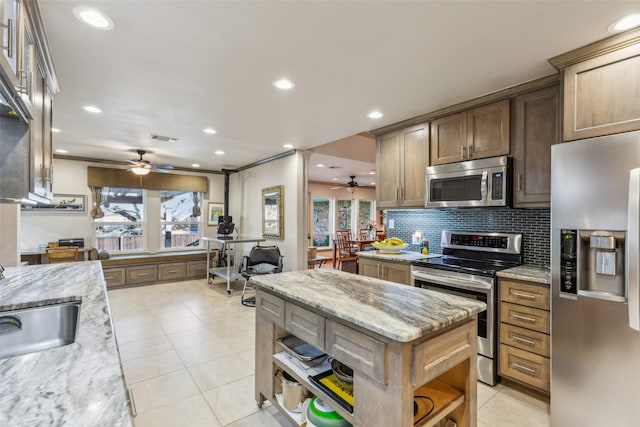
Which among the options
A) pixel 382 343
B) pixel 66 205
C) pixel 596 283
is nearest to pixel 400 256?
pixel 596 283

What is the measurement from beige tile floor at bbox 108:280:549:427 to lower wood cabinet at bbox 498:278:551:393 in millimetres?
209

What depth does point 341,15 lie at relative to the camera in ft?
5.34

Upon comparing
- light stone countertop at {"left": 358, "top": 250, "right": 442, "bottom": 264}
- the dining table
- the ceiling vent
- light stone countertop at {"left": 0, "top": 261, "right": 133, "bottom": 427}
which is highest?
the ceiling vent

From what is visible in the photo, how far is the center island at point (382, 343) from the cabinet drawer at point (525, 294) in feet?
3.41

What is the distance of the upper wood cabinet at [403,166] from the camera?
10.5 feet

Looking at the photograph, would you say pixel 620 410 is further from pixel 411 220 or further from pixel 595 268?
pixel 411 220

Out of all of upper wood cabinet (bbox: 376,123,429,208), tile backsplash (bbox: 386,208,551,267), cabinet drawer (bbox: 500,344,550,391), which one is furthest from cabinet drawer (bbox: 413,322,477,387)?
upper wood cabinet (bbox: 376,123,429,208)

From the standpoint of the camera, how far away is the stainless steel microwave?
2.54 m

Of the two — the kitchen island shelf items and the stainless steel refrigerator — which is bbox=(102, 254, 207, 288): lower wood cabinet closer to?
the kitchen island shelf items

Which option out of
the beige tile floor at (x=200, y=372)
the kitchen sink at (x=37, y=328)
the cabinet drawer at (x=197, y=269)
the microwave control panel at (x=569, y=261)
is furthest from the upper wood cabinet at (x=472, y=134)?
the cabinet drawer at (x=197, y=269)

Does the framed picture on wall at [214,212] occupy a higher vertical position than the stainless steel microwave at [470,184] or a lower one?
lower

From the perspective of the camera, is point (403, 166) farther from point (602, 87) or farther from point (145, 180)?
point (145, 180)

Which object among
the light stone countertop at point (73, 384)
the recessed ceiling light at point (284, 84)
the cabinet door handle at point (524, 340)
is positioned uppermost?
the recessed ceiling light at point (284, 84)

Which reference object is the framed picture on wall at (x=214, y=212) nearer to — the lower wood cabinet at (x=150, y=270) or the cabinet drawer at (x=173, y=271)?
the lower wood cabinet at (x=150, y=270)
